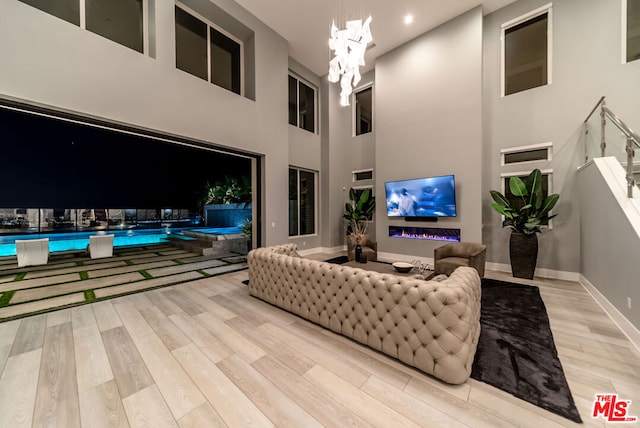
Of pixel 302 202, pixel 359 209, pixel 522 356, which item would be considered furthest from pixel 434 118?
pixel 522 356

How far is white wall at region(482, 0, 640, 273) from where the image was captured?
13.5 ft

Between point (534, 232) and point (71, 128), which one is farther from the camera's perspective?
point (71, 128)

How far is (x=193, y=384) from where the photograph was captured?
181 cm

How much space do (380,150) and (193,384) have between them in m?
6.53

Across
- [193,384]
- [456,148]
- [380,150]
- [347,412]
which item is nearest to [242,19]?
[380,150]

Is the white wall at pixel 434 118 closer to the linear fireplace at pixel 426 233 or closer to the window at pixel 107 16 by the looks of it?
the linear fireplace at pixel 426 233

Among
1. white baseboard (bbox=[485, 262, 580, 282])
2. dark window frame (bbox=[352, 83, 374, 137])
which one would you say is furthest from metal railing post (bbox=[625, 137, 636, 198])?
dark window frame (bbox=[352, 83, 374, 137])

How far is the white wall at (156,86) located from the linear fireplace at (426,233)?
316 cm

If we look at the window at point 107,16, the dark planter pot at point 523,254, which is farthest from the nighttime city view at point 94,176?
the dark planter pot at point 523,254

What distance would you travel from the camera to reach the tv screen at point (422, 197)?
213 inches

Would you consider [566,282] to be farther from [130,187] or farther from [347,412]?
[130,187]

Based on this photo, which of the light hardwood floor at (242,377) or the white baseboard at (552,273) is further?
the white baseboard at (552,273)

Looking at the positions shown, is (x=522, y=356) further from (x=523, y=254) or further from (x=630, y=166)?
(x=523, y=254)

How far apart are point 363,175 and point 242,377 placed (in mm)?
6870
